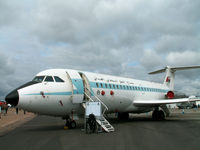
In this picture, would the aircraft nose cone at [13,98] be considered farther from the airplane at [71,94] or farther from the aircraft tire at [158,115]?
the aircraft tire at [158,115]

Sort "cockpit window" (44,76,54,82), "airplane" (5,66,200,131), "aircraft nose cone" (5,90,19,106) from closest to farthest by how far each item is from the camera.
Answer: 1. "aircraft nose cone" (5,90,19,106)
2. "airplane" (5,66,200,131)
3. "cockpit window" (44,76,54,82)

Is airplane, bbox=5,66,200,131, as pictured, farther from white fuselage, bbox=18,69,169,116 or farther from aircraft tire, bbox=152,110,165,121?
aircraft tire, bbox=152,110,165,121

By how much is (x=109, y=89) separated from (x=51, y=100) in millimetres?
5832

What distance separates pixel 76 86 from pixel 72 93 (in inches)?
23.7

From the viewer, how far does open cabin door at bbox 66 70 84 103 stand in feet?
44.1

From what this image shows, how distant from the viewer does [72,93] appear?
1338 centimetres

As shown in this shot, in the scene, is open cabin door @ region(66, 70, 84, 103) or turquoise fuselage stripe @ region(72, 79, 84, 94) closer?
open cabin door @ region(66, 70, 84, 103)

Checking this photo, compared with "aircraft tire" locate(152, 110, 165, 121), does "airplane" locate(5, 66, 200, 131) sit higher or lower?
higher

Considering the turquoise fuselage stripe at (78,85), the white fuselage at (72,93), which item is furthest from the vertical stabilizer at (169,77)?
the turquoise fuselage stripe at (78,85)

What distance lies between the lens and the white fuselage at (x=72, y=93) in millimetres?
11867

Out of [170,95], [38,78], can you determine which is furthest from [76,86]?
[170,95]

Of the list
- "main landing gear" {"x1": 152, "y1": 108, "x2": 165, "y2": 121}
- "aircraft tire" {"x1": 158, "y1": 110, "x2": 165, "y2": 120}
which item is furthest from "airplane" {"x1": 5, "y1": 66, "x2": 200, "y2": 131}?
"aircraft tire" {"x1": 158, "y1": 110, "x2": 165, "y2": 120}

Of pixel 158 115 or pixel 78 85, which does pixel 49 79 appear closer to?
pixel 78 85

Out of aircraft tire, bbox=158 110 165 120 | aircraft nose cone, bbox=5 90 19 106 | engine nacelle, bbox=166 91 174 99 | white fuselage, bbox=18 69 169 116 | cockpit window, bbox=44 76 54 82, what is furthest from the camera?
engine nacelle, bbox=166 91 174 99
